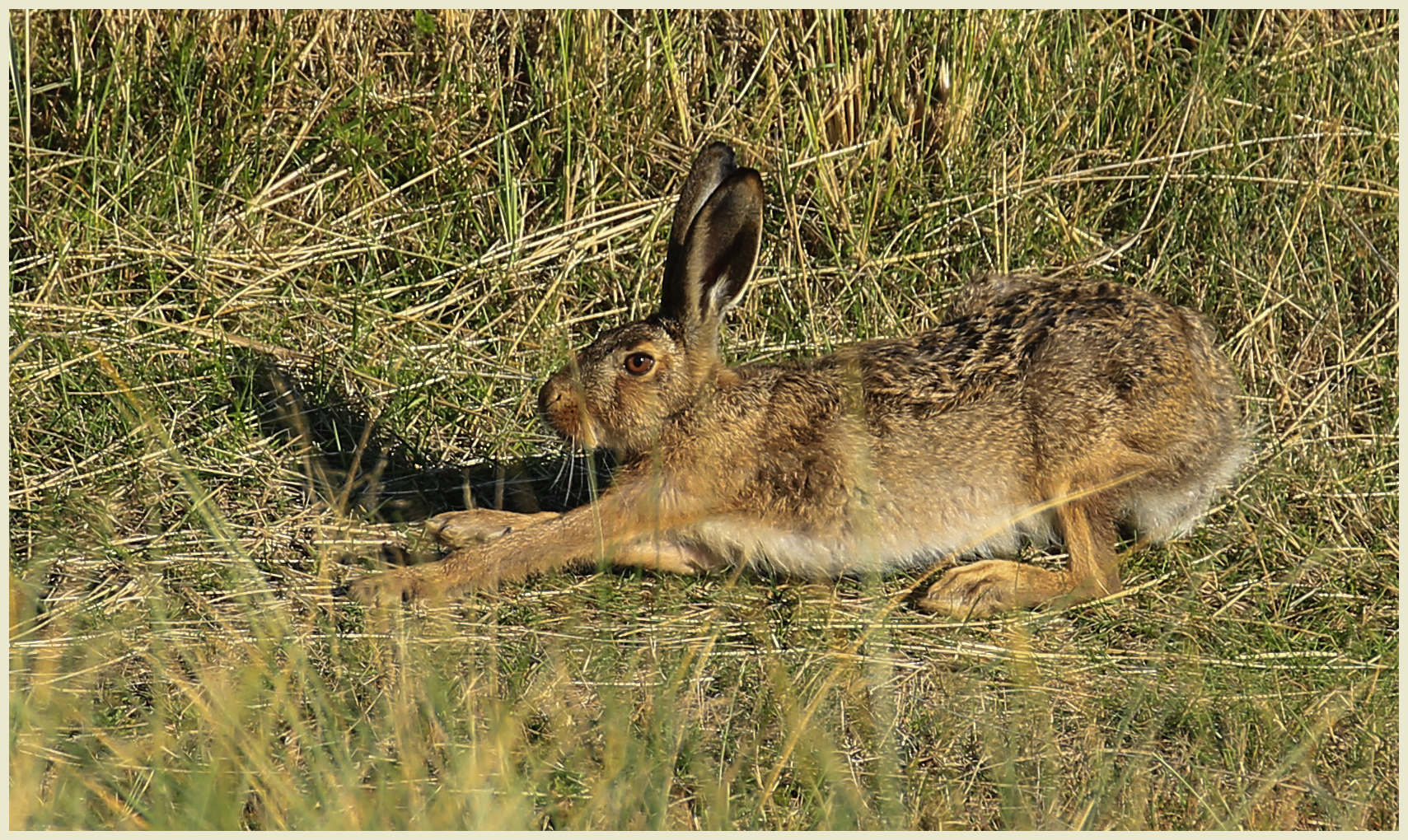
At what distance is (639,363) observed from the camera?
4.25 m

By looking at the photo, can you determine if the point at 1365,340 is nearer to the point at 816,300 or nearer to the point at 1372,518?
the point at 1372,518

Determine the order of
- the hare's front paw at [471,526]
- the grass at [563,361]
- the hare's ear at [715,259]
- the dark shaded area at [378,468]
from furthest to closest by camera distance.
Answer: the dark shaded area at [378,468]
the hare's front paw at [471,526]
the hare's ear at [715,259]
the grass at [563,361]

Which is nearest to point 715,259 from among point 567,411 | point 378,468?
point 567,411

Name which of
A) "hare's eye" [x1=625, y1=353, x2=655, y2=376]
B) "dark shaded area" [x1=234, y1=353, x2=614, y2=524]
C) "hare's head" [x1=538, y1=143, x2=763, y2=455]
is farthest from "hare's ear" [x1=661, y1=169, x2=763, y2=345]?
"dark shaded area" [x1=234, y1=353, x2=614, y2=524]

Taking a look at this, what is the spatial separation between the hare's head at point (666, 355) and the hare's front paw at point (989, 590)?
2.76 feet

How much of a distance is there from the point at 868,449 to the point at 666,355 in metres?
0.61

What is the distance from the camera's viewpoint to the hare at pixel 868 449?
4219 mm

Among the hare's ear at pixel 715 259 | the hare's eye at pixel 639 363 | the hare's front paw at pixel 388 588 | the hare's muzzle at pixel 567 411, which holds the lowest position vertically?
the hare's front paw at pixel 388 588

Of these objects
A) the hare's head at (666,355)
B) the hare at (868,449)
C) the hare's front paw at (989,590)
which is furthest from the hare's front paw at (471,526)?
the hare's front paw at (989,590)

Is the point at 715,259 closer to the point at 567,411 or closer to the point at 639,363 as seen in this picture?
the point at 639,363

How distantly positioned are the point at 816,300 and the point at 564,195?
98 cm

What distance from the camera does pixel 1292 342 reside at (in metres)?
5.25

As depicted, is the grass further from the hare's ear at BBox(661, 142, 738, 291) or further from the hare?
the hare's ear at BBox(661, 142, 738, 291)

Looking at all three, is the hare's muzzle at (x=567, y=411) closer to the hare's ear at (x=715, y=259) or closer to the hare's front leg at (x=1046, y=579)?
the hare's ear at (x=715, y=259)
